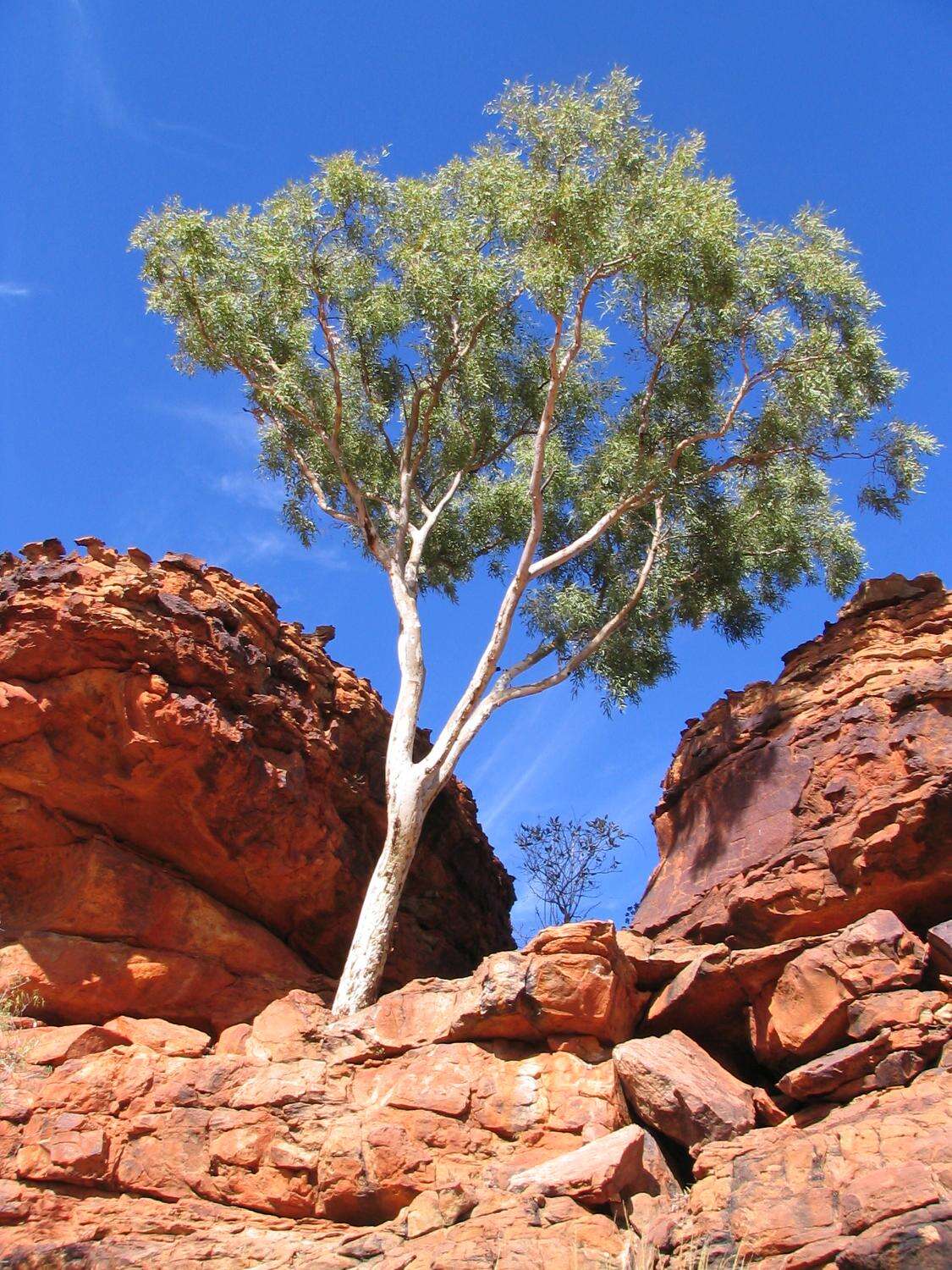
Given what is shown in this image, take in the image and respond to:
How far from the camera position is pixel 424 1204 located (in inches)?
344

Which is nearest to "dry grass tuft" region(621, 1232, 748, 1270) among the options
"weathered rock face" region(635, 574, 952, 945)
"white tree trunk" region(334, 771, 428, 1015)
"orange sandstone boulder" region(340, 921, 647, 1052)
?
"orange sandstone boulder" region(340, 921, 647, 1052)

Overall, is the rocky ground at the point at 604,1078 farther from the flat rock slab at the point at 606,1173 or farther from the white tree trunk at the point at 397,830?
the white tree trunk at the point at 397,830

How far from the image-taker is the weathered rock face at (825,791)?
36.0 feet

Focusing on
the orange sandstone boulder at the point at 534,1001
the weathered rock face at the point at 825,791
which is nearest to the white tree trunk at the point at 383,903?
the orange sandstone boulder at the point at 534,1001

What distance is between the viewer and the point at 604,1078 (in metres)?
10.2

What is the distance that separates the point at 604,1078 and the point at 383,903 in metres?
3.99

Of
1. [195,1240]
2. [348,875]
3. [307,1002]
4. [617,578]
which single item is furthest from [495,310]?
[195,1240]

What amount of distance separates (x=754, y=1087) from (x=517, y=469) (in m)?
12.6

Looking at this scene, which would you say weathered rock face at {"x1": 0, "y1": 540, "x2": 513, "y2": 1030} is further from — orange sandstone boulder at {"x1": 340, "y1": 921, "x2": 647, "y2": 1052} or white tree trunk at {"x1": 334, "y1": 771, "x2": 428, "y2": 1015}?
orange sandstone boulder at {"x1": 340, "y1": 921, "x2": 647, "y2": 1052}

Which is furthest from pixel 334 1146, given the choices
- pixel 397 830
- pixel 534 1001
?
pixel 397 830

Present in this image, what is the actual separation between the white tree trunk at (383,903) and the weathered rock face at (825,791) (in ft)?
10.4

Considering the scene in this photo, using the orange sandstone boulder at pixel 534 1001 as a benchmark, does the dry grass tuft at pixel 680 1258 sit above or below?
below

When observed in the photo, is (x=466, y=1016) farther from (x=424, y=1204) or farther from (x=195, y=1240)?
(x=195, y=1240)

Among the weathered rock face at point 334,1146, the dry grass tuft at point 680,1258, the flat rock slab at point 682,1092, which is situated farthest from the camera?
the flat rock slab at point 682,1092
